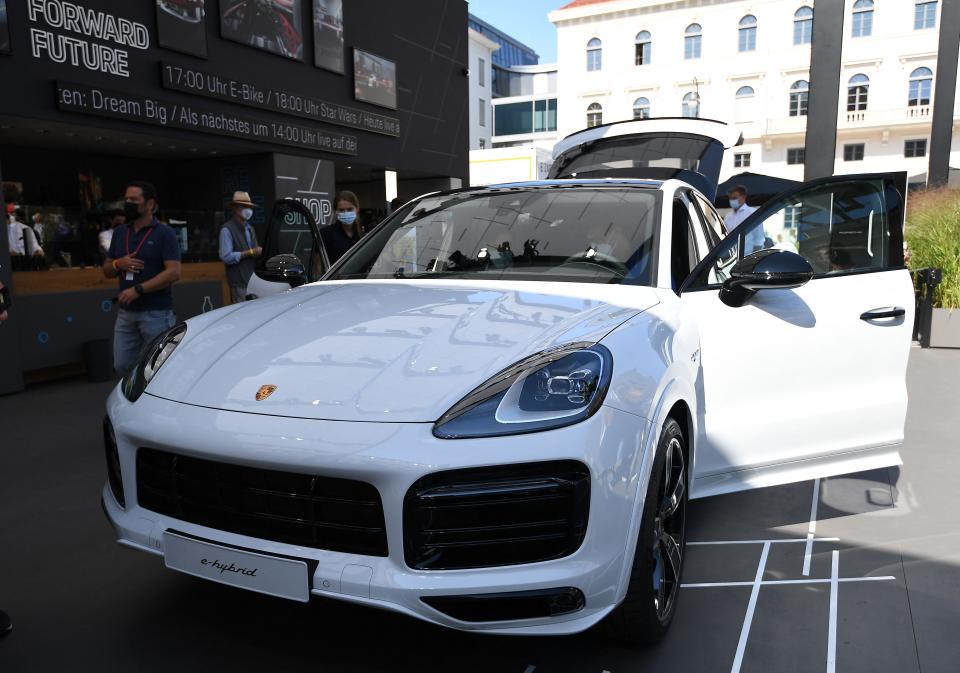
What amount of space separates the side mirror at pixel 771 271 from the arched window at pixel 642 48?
45692 mm

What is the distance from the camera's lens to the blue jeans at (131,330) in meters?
4.69

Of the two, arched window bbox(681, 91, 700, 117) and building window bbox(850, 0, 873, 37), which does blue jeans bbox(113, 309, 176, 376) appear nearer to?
arched window bbox(681, 91, 700, 117)

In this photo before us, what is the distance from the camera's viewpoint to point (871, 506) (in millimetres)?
Result: 3484

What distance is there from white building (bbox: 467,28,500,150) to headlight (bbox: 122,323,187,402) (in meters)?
55.1

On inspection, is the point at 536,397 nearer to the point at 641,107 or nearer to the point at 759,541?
the point at 759,541

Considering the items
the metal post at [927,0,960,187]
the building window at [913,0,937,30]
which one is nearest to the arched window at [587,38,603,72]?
the building window at [913,0,937,30]

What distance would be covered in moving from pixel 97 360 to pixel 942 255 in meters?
9.13

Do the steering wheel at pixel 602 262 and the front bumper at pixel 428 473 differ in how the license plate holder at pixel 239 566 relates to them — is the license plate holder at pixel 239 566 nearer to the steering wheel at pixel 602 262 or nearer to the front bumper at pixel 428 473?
the front bumper at pixel 428 473

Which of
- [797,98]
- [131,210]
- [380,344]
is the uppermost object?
[797,98]

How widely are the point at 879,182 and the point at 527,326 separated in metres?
1.96

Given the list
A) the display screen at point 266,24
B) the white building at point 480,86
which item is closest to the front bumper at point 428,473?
the display screen at point 266,24

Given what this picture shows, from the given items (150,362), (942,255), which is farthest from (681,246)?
(942,255)

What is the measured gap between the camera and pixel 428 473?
1.72 meters

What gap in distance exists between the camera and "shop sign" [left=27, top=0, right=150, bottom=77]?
8.30m
